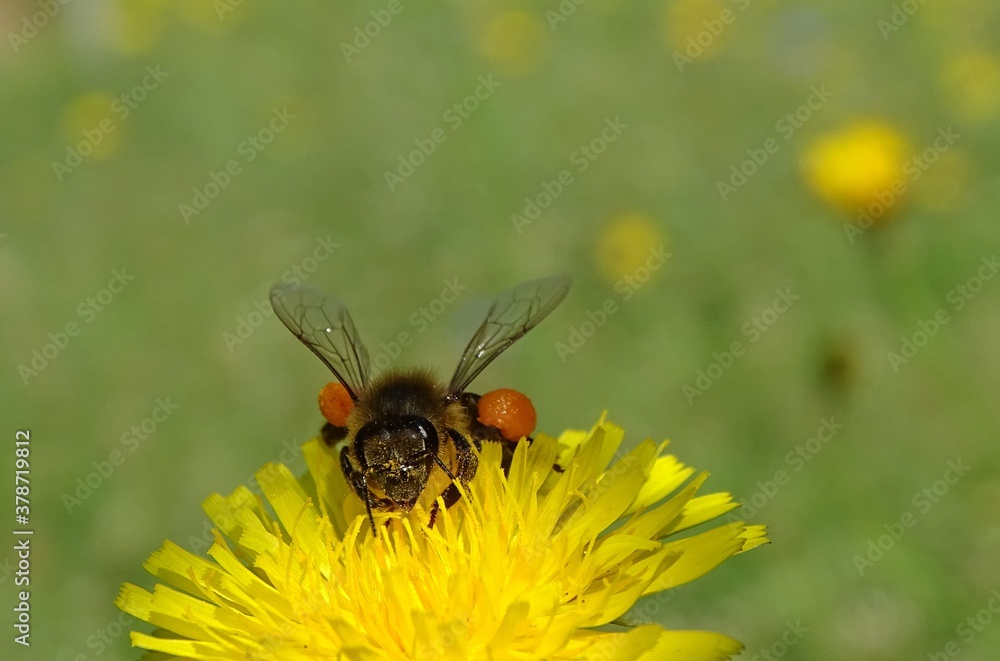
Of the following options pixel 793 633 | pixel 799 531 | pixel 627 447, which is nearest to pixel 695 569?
pixel 793 633

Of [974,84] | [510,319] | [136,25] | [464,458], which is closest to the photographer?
[464,458]

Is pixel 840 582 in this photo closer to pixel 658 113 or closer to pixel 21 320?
pixel 658 113

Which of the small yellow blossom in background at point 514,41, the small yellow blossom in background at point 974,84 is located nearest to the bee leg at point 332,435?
the small yellow blossom in background at point 974,84

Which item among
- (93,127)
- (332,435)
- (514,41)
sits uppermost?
(93,127)

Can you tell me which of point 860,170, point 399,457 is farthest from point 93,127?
point 399,457

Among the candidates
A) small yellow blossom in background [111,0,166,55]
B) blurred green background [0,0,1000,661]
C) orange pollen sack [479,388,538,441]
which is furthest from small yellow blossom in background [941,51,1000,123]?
small yellow blossom in background [111,0,166,55]

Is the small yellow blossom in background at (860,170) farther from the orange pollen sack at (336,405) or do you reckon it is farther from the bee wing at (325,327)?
the orange pollen sack at (336,405)

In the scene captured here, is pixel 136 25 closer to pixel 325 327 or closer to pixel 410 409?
pixel 325 327
